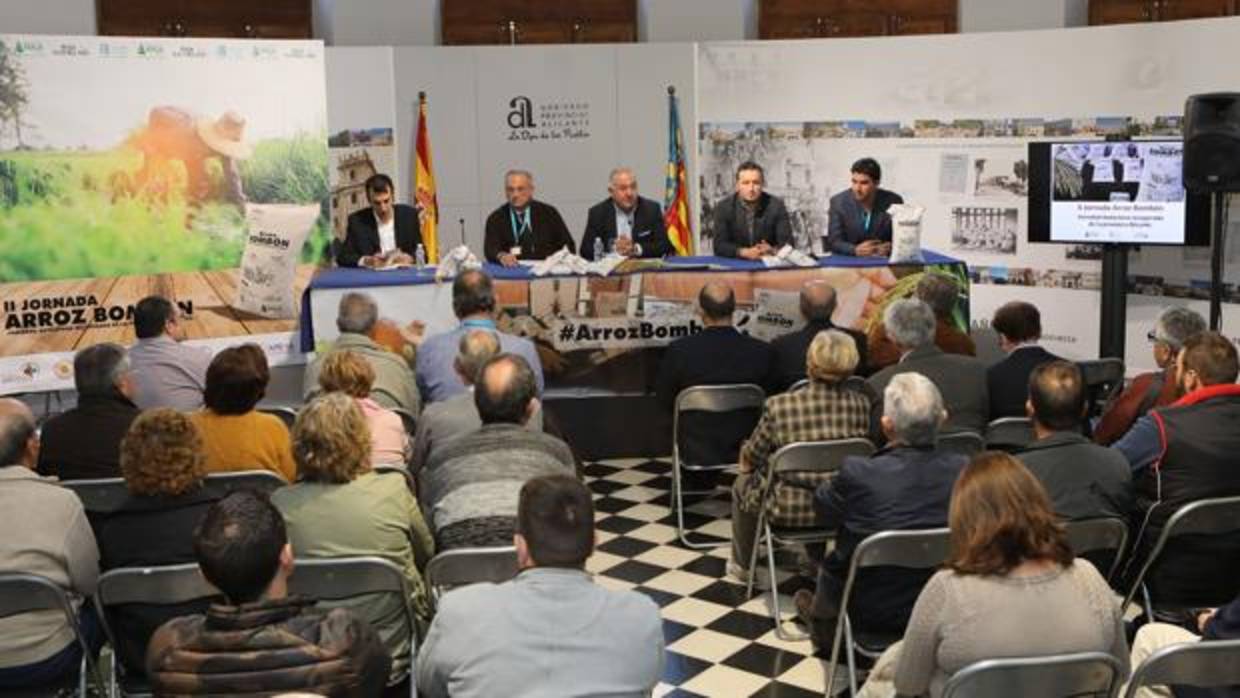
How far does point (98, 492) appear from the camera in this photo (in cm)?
430

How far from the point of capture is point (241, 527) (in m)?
2.78

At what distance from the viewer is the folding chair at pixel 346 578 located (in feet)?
11.5

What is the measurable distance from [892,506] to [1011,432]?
1265mm

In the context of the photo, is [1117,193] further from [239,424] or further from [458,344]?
[239,424]

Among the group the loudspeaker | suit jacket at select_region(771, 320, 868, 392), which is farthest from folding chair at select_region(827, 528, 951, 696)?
the loudspeaker

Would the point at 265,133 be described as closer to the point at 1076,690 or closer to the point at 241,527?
the point at 241,527

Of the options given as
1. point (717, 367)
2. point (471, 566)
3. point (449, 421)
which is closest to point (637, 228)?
point (717, 367)

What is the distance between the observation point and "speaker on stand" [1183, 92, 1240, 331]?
7.72 metres

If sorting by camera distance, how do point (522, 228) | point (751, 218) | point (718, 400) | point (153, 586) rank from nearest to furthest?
point (153, 586) → point (718, 400) → point (751, 218) → point (522, 228)

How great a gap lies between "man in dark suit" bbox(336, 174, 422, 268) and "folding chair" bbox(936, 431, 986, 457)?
4283mm

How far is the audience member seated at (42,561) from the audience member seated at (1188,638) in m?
2.87

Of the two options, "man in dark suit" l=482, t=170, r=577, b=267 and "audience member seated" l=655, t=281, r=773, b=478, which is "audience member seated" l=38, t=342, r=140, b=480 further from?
"man in dark suit" l=482, t=170, r=577, b=267

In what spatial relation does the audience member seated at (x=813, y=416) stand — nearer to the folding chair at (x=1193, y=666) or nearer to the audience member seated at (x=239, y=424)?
the audience member seated at (x=239, y=424)

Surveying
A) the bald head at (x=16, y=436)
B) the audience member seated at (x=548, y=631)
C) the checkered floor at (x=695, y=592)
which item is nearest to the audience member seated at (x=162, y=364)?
the bald head at (x=16, y=436)
